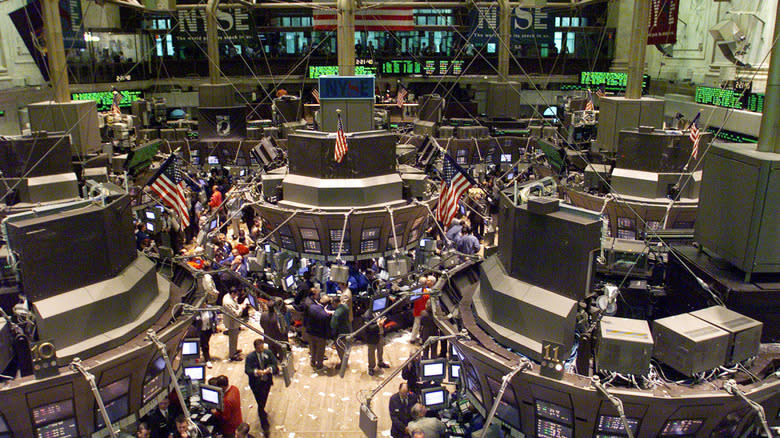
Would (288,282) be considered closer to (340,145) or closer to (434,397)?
(340,145)

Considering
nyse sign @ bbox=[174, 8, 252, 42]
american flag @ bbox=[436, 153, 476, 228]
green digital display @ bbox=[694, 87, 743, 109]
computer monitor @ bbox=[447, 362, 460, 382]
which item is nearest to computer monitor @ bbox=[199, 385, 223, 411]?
computer monitor @ bbox=[447, 362, 460, 382]

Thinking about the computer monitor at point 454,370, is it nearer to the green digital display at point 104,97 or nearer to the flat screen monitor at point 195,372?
the flat screen monitor at point 195,372

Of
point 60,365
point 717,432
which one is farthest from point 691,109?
point 60,365

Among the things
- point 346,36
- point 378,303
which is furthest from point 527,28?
point 378,303

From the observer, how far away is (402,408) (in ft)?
27.9

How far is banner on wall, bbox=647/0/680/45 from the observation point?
2291 cm

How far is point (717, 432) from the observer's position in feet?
20.7

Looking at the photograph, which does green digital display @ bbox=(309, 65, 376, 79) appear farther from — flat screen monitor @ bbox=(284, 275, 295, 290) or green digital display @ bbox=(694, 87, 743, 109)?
flat screen monitor @ bbox=(284, 275, 295, 290)

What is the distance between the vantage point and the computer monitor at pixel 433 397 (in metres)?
8.09

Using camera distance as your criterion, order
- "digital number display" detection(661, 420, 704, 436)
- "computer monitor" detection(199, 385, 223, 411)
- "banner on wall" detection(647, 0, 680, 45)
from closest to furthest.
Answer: "digital number display" detection(661, 420, 704, 436), "computer monitor" detection(199, 385, 223, 411), "banner on wall" detection(647, 0, 680, 45)

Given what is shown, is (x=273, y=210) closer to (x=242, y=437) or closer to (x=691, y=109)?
(x=242, y=437)

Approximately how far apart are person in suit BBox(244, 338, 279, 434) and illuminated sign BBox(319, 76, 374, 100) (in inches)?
260

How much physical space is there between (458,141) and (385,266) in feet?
37.5

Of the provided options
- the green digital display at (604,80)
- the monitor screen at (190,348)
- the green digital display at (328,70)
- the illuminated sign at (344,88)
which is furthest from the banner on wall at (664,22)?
the monitor screen at (190,348)
